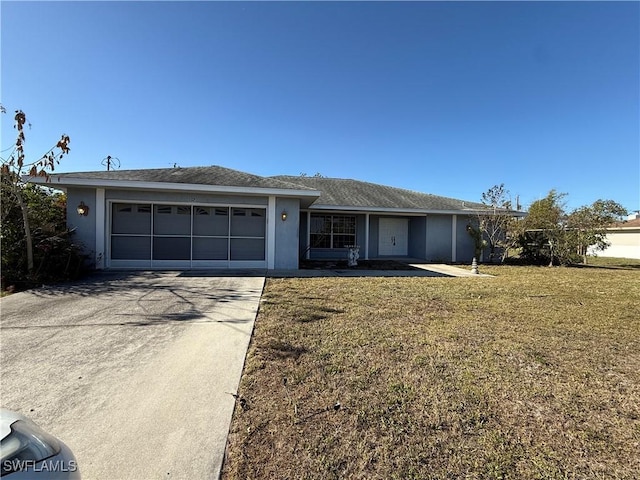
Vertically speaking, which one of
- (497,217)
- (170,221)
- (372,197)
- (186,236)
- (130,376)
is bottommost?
(130,376)

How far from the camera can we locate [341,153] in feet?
75.0

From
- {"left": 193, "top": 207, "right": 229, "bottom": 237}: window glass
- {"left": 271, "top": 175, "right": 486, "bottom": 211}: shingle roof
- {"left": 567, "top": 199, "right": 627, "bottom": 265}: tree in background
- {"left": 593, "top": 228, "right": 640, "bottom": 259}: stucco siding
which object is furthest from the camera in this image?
{"left": 593, "top": 228, "right": 640, "bottom": 259}: stucco siding

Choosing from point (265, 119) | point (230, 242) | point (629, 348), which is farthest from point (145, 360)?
point (265, 119)

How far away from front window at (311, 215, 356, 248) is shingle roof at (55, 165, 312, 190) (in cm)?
495

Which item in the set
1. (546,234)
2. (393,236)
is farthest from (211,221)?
(546,234)

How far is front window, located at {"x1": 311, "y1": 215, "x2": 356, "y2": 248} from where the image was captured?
52.2 feet

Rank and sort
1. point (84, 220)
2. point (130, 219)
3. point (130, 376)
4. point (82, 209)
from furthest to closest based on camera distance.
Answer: point (130, 219)
point (84, 220)
point (82, 209)
point (130, 376)

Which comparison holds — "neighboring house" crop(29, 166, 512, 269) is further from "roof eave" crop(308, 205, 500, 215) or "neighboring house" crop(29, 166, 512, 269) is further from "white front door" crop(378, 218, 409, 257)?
"white front door" crop(378, 218, 409, 257)

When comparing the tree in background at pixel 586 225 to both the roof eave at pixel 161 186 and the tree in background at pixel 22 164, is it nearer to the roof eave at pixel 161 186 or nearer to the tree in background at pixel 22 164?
the roof eave at pixel 161 186

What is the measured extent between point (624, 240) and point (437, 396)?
32081 millimetres

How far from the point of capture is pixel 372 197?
55.3 ft

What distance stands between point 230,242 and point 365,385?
914 centimetres

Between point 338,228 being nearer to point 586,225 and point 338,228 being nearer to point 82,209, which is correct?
point 82,209

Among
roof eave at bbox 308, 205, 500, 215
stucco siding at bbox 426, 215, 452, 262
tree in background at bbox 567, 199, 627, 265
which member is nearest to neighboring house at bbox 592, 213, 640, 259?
tree in background at bbox 567, 199, 627, 265
